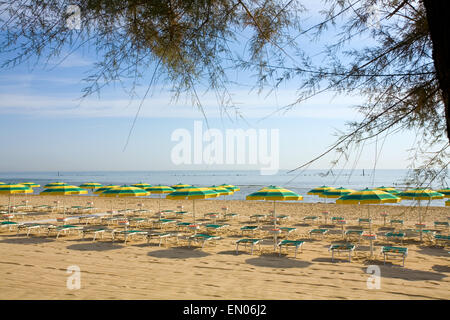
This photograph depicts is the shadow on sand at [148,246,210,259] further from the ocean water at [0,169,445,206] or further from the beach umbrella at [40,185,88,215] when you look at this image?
the beach umbrella at [40,185,88,215]

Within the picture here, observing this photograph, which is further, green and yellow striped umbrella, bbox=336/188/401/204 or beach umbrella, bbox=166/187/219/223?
beach umbrella, bbox=166/187/219/223

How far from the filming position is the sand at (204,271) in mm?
5457

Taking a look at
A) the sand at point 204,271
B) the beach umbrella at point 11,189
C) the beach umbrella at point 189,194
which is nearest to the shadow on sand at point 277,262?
the sand at point 204,271

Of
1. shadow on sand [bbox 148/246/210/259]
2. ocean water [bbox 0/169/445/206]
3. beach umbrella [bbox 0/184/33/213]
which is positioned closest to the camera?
ocean water [bbox 0/169/445/206]

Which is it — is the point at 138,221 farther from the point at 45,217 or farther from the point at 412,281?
the point at 412,281

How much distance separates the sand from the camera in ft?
17.9

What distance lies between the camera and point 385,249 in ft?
26.8

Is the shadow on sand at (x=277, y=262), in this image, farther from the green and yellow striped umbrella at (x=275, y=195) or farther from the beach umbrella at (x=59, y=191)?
the beach umbrella at (x=59, y=191)

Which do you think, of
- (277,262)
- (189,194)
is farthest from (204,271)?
(189,194)

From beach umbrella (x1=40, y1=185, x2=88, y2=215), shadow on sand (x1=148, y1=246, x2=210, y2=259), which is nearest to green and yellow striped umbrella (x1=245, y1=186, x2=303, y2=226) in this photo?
shadow on sand (x1=148, y1=246, x2=210, y2=259)

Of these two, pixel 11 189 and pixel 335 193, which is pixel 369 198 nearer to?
pixel 335 193

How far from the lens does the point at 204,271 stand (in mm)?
A: 7156

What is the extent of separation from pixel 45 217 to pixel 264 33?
18141 mm
